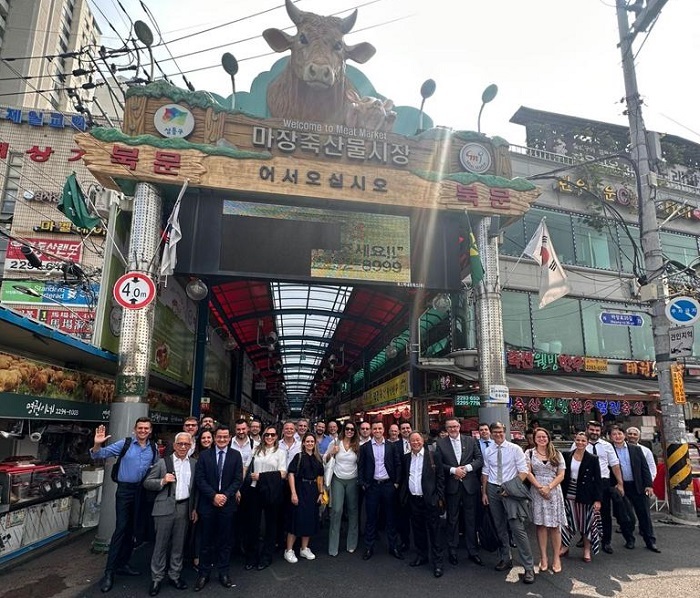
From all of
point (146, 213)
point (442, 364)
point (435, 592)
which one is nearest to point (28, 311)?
point (146, 213)

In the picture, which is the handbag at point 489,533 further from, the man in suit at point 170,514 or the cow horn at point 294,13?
the cow horn at point 294,13

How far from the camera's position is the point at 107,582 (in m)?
5.75

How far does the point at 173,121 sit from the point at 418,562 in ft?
31.2

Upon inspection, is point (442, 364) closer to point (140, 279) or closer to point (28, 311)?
point (140, 279)

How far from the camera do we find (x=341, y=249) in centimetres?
1065

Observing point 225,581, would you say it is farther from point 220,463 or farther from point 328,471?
point 328,471

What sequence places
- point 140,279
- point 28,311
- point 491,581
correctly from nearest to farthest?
1. point 491,581
2. point 140,279
3. point 28,311

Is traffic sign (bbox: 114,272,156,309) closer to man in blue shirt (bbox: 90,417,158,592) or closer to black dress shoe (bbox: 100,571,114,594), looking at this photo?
man in blue shirt (bbox: 90,417,158,592)

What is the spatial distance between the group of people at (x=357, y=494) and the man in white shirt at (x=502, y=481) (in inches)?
0.6

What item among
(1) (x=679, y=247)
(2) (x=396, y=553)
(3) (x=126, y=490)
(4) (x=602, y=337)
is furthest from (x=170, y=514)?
(1) (x=679, y=247)

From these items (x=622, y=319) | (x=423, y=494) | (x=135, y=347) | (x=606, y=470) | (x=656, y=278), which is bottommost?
(x=423, y=494)

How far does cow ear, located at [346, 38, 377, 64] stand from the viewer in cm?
1166

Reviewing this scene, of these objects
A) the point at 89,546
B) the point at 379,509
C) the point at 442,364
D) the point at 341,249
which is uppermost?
the point at 341,249

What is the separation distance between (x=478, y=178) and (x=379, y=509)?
757 cm
